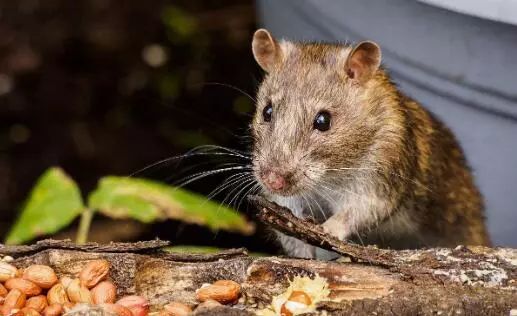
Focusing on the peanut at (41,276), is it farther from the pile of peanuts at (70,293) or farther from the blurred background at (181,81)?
the blurred background at (181,81)

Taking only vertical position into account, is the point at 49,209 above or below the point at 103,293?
above

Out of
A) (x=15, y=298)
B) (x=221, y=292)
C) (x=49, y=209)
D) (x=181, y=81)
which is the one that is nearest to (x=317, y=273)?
(x=221, y=292)

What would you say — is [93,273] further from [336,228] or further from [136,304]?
[336,228]

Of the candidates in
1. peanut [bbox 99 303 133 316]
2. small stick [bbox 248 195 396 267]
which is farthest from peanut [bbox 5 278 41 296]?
small stick [bbox 248 195 396 267]

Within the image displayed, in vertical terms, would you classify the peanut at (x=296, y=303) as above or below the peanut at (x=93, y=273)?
below

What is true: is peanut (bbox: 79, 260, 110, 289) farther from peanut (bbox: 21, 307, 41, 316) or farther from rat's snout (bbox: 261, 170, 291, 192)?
rat's snout (bbox: 261, 170, 291, 192)

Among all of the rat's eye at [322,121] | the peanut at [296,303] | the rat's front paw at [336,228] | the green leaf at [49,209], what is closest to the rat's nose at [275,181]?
the rat's eye at [322,121]

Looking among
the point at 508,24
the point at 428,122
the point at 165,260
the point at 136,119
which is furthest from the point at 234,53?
the point at 165,260
